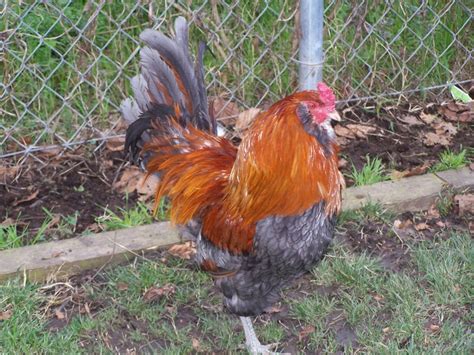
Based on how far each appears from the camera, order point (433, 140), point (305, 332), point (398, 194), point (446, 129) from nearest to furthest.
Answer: point (305, 332)
point (398, 194)
point (433, 140)
point (446, 129)

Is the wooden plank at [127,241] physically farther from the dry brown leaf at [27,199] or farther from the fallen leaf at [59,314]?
the dry brown leaf at [27,199]

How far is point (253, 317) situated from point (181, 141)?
82cm

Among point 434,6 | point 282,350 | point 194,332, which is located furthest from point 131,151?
point 434,6

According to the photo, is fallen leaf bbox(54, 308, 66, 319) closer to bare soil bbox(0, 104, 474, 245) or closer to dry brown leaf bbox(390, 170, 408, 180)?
bare soil bbox(0, 104, 474, 245)

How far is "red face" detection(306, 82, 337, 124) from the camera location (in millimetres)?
2588

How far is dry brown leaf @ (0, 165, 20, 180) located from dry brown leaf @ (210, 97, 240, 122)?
114 cm

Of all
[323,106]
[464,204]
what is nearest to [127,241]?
[323,106]

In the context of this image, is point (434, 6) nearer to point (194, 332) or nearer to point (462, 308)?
point (462, 308)

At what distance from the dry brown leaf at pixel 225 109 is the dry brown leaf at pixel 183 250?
103 cm

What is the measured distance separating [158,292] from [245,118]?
1324mm

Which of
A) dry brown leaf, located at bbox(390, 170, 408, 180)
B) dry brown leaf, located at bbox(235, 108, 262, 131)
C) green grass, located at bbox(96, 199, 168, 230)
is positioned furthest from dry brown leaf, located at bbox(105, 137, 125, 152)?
dry brown leaf, located at bbox(390, 170, 408, 180)

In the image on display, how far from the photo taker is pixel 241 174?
9.09 feet

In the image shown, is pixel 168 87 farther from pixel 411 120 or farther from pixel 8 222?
pixel 411 120

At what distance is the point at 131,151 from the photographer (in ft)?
10.9
